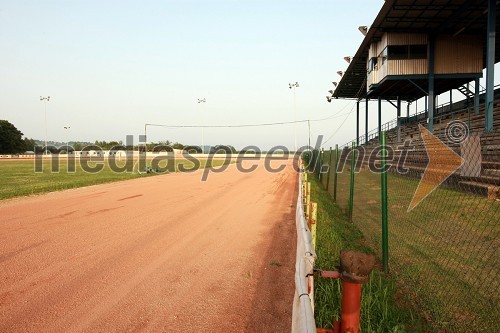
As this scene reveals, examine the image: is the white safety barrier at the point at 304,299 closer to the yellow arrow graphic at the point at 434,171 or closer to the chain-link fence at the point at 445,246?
the chain-link fence at the point at 445,246

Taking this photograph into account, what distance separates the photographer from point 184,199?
13.7 metres

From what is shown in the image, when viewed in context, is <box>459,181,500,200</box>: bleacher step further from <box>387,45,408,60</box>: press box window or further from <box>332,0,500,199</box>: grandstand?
<box>387,45,408,60</box>: press box window

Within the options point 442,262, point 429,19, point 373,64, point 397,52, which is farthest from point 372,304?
point 373,64

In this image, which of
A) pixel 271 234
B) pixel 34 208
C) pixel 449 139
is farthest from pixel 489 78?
pixel 34 208

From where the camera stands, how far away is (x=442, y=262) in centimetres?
565

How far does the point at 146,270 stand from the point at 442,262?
4.61 meters

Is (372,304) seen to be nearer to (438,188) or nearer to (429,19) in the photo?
(438,188)

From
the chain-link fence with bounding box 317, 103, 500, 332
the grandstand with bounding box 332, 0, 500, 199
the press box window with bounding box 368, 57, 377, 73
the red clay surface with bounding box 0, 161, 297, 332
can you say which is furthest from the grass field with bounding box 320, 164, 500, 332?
the press box window with bounding box 368, 57, 377, 73

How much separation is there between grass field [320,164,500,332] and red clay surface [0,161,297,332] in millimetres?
1657

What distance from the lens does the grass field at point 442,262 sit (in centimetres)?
405

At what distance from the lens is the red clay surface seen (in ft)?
13.3

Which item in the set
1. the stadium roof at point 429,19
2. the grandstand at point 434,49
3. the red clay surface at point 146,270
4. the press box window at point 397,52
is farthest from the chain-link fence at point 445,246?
the press box window at point 397,52

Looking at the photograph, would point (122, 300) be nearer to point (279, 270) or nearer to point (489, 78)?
point (279, 270)

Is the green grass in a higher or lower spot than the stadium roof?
lower
